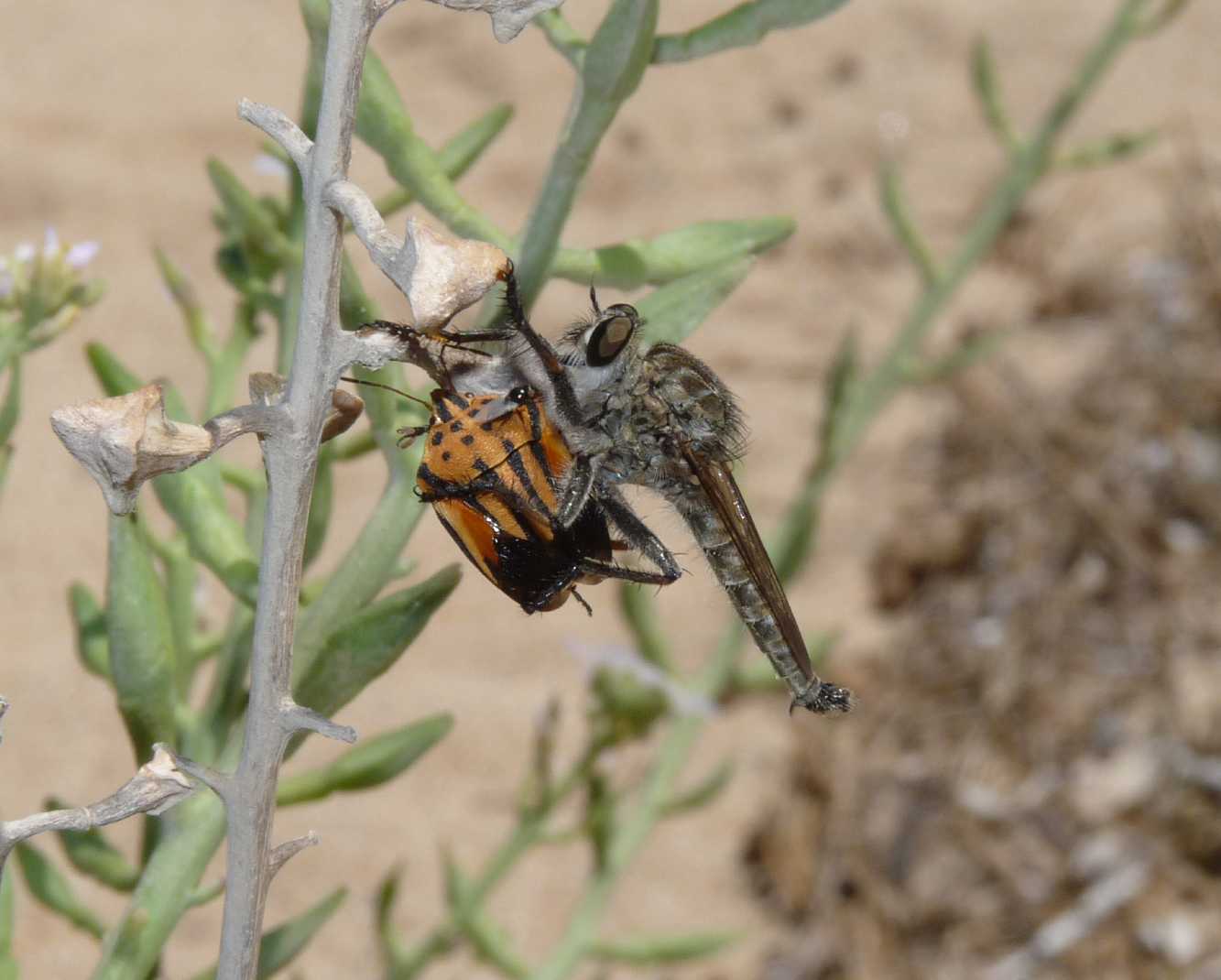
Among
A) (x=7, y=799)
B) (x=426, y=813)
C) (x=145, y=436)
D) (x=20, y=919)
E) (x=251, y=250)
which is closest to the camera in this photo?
(x=145, y=436)

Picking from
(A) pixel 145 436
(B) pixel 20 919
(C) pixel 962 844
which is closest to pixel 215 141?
(B) pixel 20 919

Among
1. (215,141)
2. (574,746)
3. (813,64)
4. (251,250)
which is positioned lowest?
(574,746)

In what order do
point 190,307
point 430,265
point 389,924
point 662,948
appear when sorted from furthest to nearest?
point 662,948
point 389,924
point 190,307
point 430,265

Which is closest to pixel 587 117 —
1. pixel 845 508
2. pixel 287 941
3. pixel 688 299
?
pixel 688 299

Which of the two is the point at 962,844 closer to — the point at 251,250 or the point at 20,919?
the point at 20,919

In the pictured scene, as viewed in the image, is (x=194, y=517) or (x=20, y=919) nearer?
(x=194, y=517)

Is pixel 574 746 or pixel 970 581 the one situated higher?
pixel 574 746

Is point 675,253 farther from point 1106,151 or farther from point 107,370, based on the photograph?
point 1106,151

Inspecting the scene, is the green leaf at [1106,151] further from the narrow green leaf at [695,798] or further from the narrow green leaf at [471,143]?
the narrow green leaf at [471,143]
